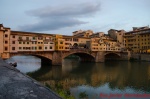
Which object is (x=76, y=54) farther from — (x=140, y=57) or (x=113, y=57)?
(x=140, y=57)

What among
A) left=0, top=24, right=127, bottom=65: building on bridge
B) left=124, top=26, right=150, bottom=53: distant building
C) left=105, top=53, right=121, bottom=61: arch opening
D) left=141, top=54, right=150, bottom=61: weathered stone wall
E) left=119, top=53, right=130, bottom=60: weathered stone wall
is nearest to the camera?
left=0, top=24, right=127, bottom=65: building on bridge

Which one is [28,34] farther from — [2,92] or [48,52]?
[2,92]

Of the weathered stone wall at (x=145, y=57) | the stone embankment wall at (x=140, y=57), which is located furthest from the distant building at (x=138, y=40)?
the weathered stone wall at (x=145, y=57)

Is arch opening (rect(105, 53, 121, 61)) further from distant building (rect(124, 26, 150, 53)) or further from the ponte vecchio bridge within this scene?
distant building (rect(124, 26, 150, 53))

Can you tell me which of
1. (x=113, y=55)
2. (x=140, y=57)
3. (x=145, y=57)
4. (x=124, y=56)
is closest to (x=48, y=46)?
(x=124, y=56)

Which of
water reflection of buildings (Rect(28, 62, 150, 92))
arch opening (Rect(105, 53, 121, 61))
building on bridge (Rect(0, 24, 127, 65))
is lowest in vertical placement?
water reflection of buildings (Rect(28, 62, 150, 92))

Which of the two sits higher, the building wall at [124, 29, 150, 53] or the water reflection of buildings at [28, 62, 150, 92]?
the building wall at [124, 29, 150, 53]

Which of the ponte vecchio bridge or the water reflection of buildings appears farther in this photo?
the ponte vecchio bridge

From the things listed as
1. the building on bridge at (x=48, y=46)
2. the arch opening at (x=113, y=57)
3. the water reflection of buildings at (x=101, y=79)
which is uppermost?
the building on bridge at (x=48, y=46)

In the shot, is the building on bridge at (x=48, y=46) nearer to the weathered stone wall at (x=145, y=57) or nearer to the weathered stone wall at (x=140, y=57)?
the weathered stone wall at (x=140, y=57)

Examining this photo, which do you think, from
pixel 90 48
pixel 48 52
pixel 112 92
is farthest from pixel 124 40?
pixel 112 92

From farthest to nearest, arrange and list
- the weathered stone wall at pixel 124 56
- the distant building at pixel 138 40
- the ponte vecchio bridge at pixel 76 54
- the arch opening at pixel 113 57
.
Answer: the arch opening at pixel 113 57 → the distant building at pixel 138 40 → the weathered stone wall at pixel 124 56 → the ponte vecchio bridge at pixel 76 54

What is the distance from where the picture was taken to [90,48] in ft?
197

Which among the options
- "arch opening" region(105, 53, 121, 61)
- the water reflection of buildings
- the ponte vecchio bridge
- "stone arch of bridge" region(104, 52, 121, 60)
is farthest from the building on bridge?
the water reflection of buildings
